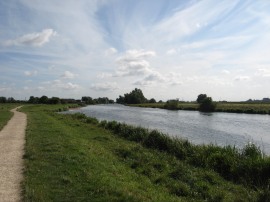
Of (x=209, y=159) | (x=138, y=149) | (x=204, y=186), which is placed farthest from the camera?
(x=138, y=149)

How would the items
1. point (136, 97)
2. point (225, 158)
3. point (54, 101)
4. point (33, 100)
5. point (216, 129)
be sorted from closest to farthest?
point (225, 158) < point (216, 129) < point (54, 101) < point (33, 100) < point (136, 97)

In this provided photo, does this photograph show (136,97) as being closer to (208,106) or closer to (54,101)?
(54,101)

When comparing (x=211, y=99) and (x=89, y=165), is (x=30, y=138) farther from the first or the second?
(x=211, y=99)

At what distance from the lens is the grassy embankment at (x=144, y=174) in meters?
7.86

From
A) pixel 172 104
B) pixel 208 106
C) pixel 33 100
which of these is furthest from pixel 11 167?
pixel 33 100

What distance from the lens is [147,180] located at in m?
9.86

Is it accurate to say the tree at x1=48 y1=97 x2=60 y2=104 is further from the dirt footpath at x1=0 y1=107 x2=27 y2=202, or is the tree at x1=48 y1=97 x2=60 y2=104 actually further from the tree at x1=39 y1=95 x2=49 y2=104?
the dirt footpath at x1=0 y1=107 x2=27 y2=202

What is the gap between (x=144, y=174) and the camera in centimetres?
1082

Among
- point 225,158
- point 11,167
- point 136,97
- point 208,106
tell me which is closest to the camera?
point 11,167

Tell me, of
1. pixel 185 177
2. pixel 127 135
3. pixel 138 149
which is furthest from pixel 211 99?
pixel 185 177

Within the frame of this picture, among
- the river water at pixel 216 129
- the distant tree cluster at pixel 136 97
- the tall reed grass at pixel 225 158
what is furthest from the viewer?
the distant tree cluster at pixel 136 97

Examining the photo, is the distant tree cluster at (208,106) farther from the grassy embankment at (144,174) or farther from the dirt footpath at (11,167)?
the dirt footpath at (11,167)

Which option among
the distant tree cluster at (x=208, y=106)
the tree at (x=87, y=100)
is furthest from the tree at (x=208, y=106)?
the tree at (x=87, y=100)

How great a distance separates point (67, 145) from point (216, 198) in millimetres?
8600
